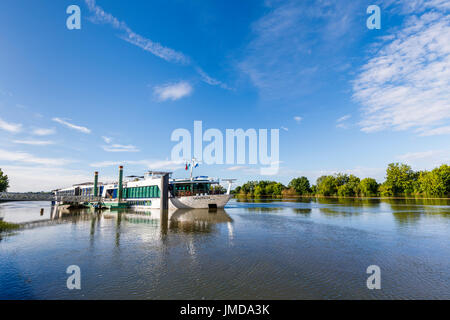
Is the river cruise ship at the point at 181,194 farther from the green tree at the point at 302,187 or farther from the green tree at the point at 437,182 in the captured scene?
the green tree at the point at 302,187

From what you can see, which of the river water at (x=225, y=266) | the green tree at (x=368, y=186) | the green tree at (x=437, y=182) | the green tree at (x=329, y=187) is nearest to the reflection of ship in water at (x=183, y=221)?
the river water at (x=225, y=266)

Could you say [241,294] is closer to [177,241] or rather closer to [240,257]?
[240,257]

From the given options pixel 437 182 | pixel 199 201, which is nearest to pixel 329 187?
pixel 437 182

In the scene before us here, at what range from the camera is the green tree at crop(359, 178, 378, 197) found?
144 m

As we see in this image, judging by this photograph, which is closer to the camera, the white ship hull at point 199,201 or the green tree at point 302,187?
the white ship hull at point 199,201

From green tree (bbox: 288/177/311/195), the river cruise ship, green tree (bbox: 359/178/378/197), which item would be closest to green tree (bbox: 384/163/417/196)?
green tree (bbox: 359/178/378/197)

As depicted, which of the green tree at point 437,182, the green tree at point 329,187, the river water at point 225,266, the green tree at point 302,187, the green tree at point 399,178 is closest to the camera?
the river water at point 225,266

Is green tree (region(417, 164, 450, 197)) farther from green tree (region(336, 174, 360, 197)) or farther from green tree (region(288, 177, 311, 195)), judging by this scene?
green tree (region(288, 177, 311, 195))

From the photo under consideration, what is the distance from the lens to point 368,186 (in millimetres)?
143500

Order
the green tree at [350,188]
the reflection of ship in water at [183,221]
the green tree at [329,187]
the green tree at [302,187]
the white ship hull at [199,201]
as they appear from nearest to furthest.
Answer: the reflection of ship in water at [183,221] → the white ship hull at [199,201] → the green tree at [350,188] → the green tree at [329,187] → the green tree at [302,187]

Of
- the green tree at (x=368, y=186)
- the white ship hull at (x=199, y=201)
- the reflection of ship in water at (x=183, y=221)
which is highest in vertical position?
the green tree at (x=368, y=186)

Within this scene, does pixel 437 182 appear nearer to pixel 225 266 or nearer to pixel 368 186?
pixel 368 186

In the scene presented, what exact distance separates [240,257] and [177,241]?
772cm

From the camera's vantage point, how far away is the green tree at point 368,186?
144m
